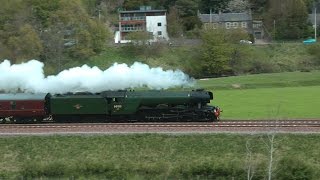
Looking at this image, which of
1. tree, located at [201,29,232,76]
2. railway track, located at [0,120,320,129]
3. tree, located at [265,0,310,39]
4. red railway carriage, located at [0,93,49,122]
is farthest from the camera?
tree, located at [265,0,310,39]

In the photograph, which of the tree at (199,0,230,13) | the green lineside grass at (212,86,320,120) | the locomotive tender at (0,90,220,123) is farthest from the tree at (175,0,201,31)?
the locomotive tender at (0,90,220,123)

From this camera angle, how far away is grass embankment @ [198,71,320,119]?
142 feet

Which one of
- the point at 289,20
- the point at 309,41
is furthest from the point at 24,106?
the point at 289,20

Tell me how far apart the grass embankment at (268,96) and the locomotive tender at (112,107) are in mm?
5328

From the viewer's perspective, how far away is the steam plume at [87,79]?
128 ft

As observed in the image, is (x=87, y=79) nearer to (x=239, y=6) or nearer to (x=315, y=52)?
(x=315, y=52)

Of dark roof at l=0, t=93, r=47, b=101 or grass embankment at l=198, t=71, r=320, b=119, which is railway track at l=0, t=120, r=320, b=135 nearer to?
dark roof at l=0, t=93, r=47, b=101

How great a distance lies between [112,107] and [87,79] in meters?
2.89

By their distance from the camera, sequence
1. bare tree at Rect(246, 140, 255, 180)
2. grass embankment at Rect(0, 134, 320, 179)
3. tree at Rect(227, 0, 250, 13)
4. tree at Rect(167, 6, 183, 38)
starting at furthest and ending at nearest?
tree at Rect(227, 0, 250, 13) → tree at Rect(167, 6, 183, 38) → grass embankment at Rect(0, 134, 320, 179) → bare tree at Rect(246, 140, 255, 180)

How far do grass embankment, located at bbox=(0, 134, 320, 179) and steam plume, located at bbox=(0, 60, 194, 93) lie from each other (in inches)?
261

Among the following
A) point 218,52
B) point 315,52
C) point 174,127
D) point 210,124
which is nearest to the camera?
point 174,127

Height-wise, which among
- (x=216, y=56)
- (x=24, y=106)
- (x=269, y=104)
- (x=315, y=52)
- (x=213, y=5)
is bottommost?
(x=269, y=104)

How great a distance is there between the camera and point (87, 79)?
1543 inches

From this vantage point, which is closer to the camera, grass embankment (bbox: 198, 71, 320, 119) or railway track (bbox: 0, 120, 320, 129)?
railway track (bbox: 0, 120, 320, 129)
